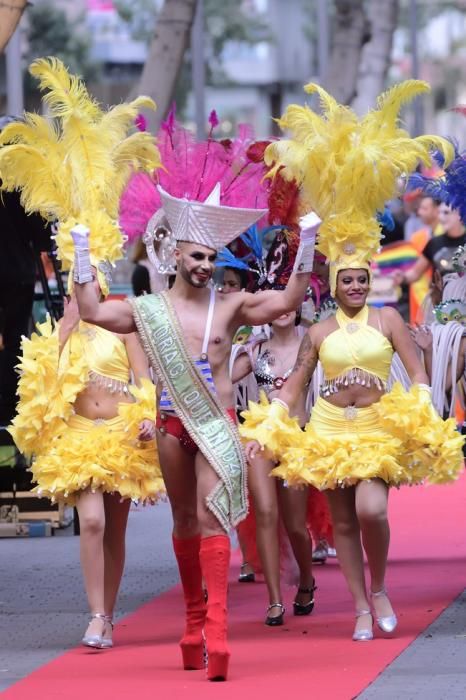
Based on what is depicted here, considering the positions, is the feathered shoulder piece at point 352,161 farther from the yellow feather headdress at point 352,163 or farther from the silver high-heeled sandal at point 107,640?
the silver high-heeled sandal at point 107,640

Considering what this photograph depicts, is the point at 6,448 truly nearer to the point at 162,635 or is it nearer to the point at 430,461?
the point at 162,635

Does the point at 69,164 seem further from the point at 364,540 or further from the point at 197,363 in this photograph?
the point at 364,540

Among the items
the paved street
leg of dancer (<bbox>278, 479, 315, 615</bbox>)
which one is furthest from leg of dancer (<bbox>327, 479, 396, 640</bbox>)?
leg of dancer (<bbox>278, 479, 315, 615</bbox>)

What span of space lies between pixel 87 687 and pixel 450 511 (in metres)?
6.13

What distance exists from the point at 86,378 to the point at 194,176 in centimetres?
126

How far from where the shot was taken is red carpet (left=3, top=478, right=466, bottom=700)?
7.18 m

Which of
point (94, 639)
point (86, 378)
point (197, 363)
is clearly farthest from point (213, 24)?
point (197, 363)

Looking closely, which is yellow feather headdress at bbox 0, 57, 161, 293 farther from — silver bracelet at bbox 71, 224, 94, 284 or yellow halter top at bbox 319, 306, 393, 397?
yellow halter top at bbox 319, 306, 393, 397

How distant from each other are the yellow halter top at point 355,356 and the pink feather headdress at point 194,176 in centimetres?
96

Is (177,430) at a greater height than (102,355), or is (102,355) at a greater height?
(102,355)

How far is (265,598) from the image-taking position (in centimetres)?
960

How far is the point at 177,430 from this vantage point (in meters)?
7.62

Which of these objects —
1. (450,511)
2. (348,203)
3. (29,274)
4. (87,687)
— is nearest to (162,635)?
(87,687)

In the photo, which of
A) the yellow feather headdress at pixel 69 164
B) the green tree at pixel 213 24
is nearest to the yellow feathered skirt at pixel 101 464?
the yellow feather headdress at pixel 69 164
